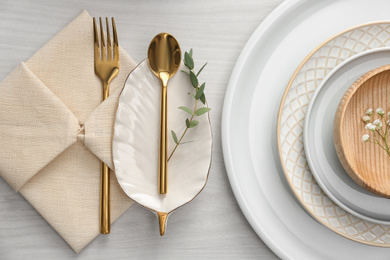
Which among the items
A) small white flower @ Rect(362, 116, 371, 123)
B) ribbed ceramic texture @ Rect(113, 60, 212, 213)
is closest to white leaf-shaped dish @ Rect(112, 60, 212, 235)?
ribbed ceramic texture @ Rect(113, 60, 212, 213)

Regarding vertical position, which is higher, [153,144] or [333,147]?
[333,147]

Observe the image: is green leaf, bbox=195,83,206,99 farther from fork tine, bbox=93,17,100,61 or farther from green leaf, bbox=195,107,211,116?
fork tine, bbox=93,17,100,61

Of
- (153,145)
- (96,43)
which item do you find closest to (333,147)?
(153,145)

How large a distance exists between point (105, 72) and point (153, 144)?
13 centimetres

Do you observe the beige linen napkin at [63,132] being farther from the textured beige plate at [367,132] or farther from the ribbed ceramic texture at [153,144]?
the textured beige plate at [367,132]

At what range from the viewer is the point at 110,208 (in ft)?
1.77

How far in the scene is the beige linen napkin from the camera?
1.69ft

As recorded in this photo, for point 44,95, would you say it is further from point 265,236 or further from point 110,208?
Answer: point 265,236

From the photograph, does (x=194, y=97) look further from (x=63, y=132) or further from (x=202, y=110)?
(x=63, y=132)

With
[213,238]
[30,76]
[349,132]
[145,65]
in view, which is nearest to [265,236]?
[213,238]

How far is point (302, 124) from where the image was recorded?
514mm

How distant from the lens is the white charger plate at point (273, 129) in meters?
0.54

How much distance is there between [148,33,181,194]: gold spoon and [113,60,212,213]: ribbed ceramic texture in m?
0.01

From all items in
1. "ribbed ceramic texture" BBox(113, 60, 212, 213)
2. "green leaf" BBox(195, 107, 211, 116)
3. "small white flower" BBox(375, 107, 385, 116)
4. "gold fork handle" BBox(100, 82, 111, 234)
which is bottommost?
"gold fork handle" BBox(100, 82, 111, 234)
